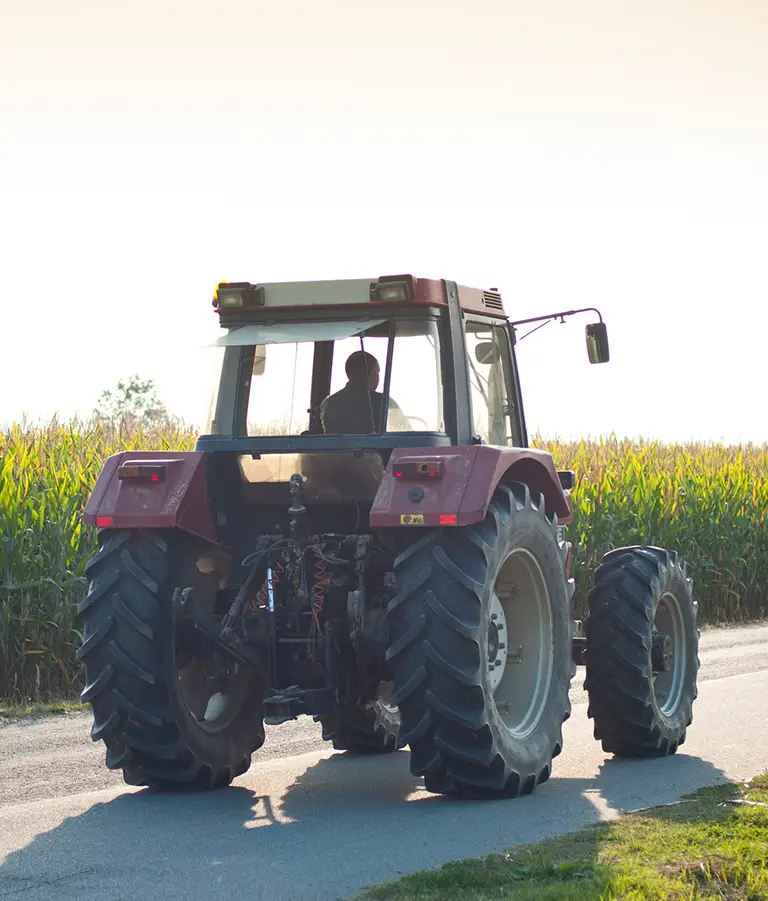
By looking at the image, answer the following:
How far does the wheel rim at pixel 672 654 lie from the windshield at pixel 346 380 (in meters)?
2.43

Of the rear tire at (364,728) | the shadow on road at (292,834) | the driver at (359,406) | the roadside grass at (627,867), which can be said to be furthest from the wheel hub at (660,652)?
Result: the driver at (359,406)

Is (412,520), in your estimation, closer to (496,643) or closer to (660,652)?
(496,643)

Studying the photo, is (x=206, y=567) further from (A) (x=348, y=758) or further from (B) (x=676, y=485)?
(B) (x=676, y=485)

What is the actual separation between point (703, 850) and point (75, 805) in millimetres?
3076

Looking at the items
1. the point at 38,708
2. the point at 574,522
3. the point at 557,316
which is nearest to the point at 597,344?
the point at 557,316

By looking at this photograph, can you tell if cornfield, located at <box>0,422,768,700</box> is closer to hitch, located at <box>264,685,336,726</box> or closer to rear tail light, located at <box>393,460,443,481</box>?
hitch, located at <box>264,685,336,726</box>

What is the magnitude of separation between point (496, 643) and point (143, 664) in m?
1.80

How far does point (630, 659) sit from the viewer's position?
8258 millimetres

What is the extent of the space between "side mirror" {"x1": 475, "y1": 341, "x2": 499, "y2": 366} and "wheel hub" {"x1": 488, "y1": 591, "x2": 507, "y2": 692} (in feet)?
4.80

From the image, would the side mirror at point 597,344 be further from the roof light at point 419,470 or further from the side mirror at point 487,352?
the roof light at point 419,470

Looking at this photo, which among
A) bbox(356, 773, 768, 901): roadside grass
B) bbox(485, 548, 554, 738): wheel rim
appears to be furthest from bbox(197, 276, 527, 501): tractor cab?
bbox(356, 773, 768, 901): roadside grass

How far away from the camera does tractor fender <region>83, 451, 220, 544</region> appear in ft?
23.4

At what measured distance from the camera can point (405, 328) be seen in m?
7.41

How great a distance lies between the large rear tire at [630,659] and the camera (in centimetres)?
827
